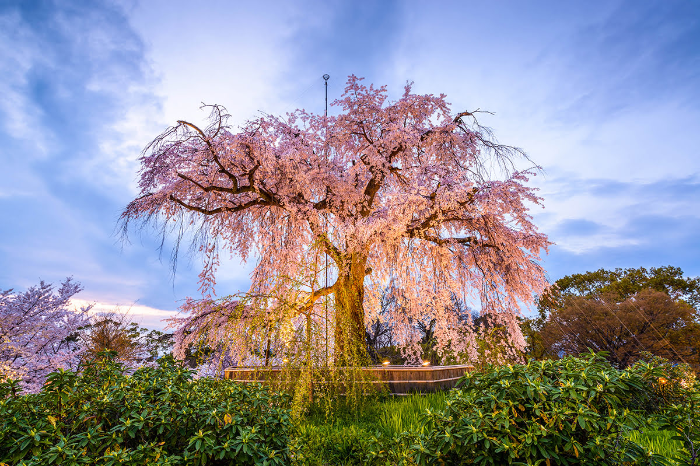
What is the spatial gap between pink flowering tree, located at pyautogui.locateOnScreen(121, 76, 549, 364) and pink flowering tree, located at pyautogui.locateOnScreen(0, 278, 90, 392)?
2.34 meters

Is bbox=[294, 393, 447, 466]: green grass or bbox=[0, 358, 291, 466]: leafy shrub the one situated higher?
bbox=[0, 358, 291, 466]: leafy shrub

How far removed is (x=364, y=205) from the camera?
29.1ft

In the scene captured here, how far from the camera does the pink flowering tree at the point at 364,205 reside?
7.75 meters

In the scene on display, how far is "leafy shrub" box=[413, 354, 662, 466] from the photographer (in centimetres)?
207

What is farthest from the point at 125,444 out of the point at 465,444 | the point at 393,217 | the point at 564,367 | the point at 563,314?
the point at 563,314

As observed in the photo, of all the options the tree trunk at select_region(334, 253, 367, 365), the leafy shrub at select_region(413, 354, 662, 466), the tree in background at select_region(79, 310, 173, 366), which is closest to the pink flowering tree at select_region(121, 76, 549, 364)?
the tree trunk at select_region(334, 253, 367, 365)

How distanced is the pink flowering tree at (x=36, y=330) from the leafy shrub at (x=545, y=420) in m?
7.39

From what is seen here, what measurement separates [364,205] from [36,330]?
7.62 m

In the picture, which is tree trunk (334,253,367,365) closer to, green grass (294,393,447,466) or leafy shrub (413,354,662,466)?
green grass (294,393,447,466)

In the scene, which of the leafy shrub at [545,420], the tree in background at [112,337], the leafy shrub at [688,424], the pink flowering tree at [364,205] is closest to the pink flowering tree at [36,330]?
the tree in background at [112,337]

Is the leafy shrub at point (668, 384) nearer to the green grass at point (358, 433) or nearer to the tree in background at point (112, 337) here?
the green grass at point (358, 433)

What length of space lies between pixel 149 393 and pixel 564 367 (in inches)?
125

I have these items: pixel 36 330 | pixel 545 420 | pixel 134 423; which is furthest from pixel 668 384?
pixel 36 330

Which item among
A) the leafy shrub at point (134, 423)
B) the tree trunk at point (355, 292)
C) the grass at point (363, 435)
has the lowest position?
the grass at point (363, 435)
